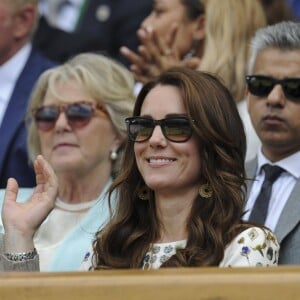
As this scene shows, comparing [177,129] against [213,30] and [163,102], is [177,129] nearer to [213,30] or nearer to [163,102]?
[163,102]

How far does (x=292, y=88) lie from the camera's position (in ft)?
13.9

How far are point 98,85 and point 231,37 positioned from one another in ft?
2.62

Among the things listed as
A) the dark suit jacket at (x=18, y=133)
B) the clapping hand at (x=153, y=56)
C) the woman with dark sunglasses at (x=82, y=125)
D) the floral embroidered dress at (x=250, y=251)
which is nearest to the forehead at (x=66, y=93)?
the woman with dark sunglasses at (x=82, y=125)

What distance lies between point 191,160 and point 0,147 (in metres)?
2.08

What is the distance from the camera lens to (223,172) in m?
3.50

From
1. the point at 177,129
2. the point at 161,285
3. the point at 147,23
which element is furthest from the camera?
the point at 147,23

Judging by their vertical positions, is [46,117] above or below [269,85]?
below

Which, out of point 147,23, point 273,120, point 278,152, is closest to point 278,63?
point 273,120

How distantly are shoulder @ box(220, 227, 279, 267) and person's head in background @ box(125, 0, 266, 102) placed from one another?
1804 mm

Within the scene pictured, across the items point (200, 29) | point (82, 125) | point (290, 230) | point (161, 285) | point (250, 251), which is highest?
point (200, 29)

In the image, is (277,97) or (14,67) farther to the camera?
(14,67)

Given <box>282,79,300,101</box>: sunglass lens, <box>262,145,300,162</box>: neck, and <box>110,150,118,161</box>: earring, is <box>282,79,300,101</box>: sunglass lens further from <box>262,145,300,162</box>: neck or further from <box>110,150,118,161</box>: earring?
<box>110,150,118,161</box>: earring

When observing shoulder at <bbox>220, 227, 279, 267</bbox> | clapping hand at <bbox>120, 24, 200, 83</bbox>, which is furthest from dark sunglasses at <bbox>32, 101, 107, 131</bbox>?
shoulder at <bbox>220, 227, 279, 267</bbox>

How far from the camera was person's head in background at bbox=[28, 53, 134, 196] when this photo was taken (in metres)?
4.74
